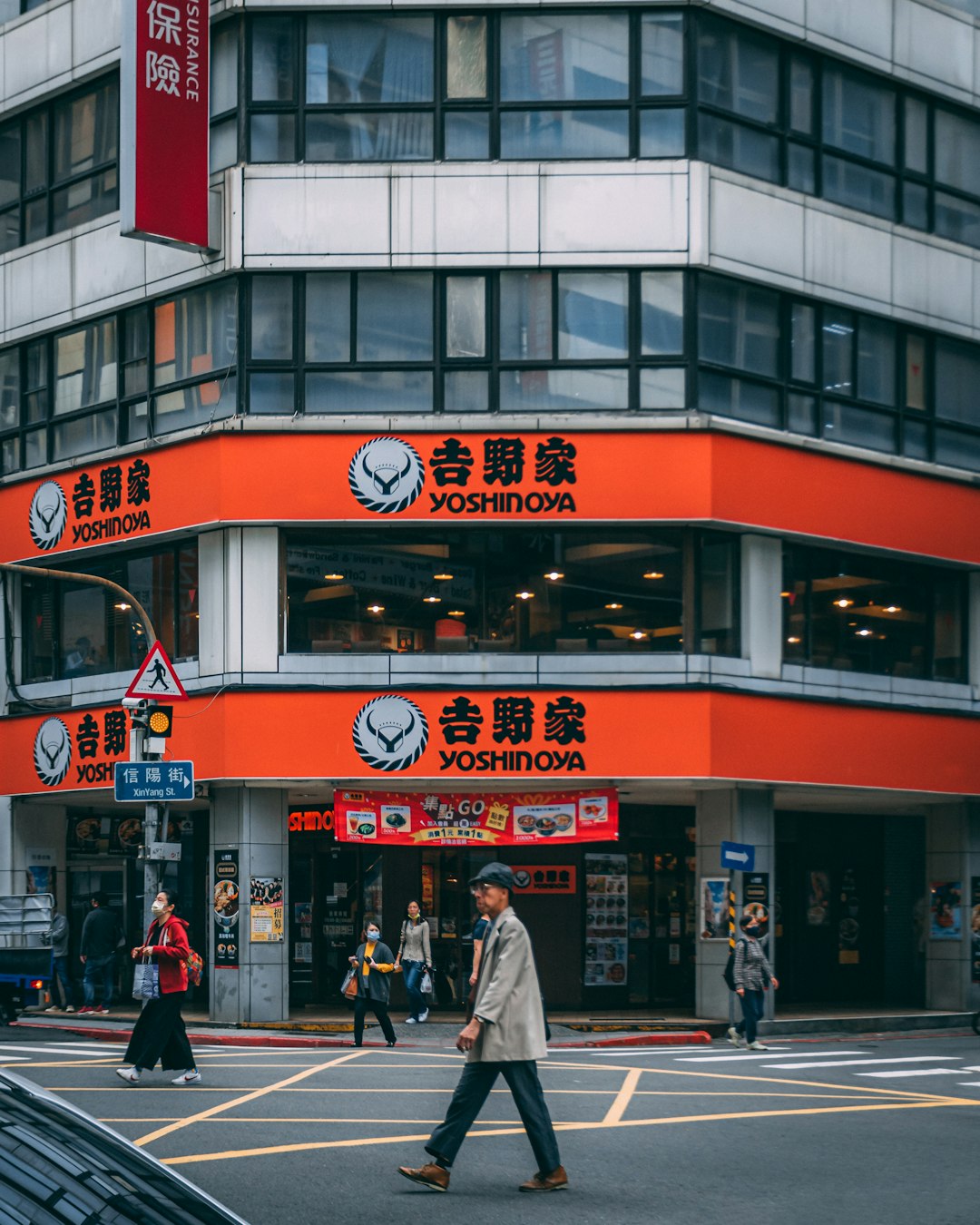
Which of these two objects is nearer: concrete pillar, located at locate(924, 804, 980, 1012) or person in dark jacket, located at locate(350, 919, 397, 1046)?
person in dark jacket, located at locate(350, 919, 397, 1046)

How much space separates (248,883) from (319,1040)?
359 cm

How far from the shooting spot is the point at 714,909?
25000mm

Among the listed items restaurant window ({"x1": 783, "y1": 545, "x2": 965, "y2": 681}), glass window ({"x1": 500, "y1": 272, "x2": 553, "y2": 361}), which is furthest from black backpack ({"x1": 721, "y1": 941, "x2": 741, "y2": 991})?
glass window ({"x1": 500, "y1": 272, "x2": 553, "y2": 361})

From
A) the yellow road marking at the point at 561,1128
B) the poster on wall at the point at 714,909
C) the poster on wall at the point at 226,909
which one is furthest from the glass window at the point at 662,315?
the yellow road marking at the point at 561,1128

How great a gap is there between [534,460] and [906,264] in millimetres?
7649

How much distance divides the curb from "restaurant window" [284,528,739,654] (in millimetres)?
5428

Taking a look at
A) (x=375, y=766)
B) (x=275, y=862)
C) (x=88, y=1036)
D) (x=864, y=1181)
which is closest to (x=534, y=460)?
(x=375, y=766)

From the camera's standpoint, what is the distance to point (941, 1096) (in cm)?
1472

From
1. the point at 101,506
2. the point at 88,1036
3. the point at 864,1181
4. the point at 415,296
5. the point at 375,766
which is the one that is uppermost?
the point at 415,296

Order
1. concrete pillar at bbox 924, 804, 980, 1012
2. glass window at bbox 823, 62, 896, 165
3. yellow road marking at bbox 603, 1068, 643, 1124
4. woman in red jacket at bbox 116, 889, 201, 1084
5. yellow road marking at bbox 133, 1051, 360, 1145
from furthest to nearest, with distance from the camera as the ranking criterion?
concrete pillar at bbox 924, 804, 980, 1012
glass window at bbox 823, 62, 896, 165
woman in red jacket at bbox 116, 889, 201, 1084
yellow road marking at bbox 603, 1068, 643, 1124
yellow road marking at bbox 133, 1051, 360, 1145

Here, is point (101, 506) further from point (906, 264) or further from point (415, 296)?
point (906, 264)

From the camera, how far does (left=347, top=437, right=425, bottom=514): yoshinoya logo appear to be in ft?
81.4

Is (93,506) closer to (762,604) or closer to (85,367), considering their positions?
(85,367)

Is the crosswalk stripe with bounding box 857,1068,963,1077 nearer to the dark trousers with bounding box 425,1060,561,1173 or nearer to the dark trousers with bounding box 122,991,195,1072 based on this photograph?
the dark trousers with bounding box 122,991,195,1072
